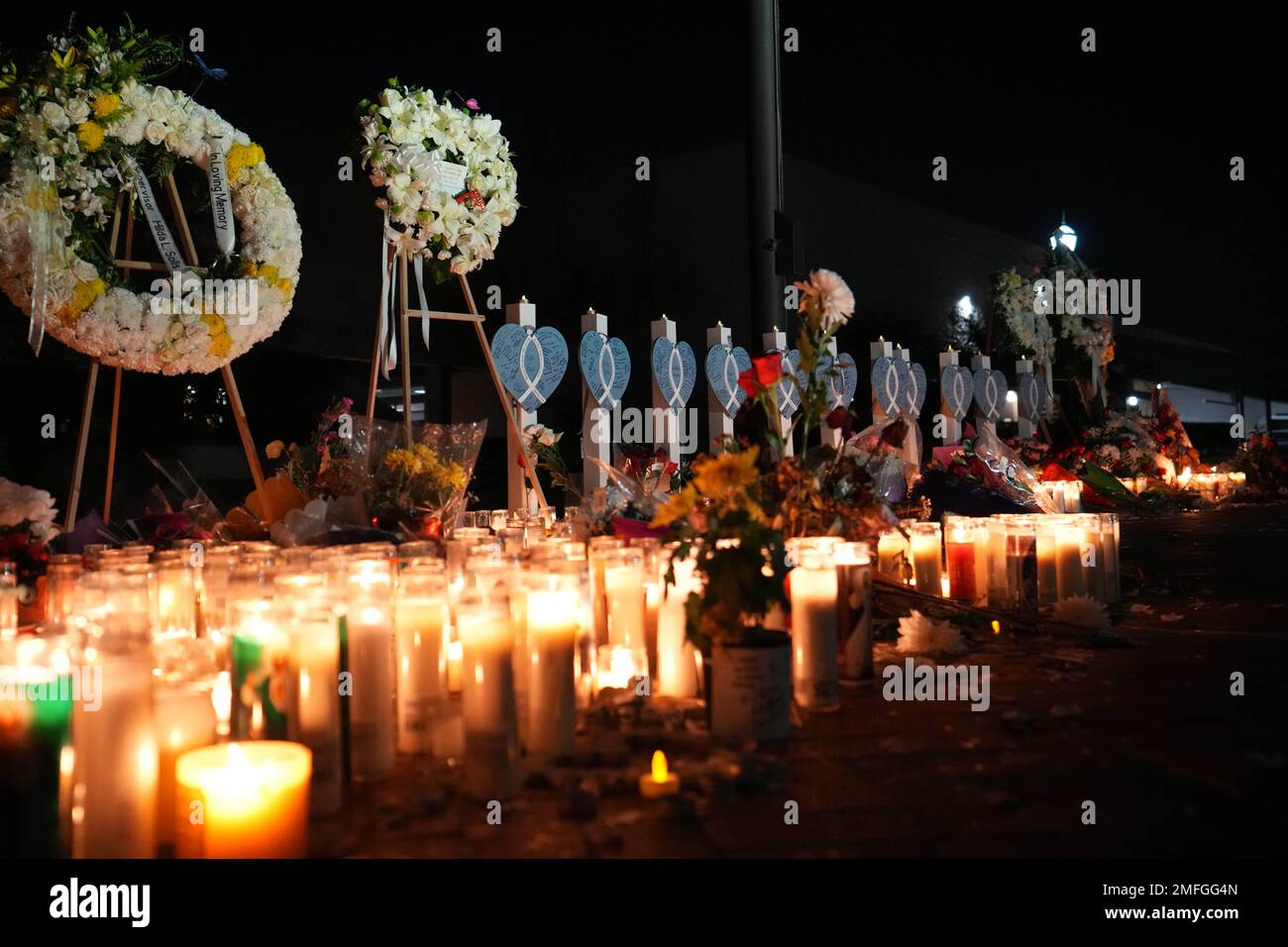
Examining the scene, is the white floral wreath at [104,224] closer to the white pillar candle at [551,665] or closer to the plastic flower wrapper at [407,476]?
the plastic flower wrapper at [407,476]

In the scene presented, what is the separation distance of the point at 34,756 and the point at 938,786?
122 centimetres

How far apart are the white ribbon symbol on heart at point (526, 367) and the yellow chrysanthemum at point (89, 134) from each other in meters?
2.08

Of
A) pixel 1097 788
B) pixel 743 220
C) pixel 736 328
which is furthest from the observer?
pixel 736 328

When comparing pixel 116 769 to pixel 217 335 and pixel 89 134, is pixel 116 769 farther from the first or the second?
pixel 89 134

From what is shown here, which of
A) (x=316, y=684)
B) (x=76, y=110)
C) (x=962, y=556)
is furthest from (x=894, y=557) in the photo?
(x=76, y=110)

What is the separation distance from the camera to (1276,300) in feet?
53.4

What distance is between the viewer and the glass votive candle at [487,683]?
159 cm

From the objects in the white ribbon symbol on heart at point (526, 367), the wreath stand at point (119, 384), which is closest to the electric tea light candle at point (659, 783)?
the wreath stand at point (119, 384)

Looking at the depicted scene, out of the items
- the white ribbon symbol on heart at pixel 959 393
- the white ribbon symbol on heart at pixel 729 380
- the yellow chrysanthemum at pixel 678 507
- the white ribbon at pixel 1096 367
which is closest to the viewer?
the yellow chrysanthemum at pixel 678 507

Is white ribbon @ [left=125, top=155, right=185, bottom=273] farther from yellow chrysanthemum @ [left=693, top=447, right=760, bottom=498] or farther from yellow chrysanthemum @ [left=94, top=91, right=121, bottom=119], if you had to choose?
yellow chrysanthemum @ [left=693, top=447, right=760, bottom=498]

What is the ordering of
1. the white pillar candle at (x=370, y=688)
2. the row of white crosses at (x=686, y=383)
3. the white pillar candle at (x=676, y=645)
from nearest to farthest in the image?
1. the white pillar candle at (x=370, y=688)
2. the white pillar candle at (x=676, y=645)
3. the row of white crosses at (x=686, y=383)

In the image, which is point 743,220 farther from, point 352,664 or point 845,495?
point 352,664
